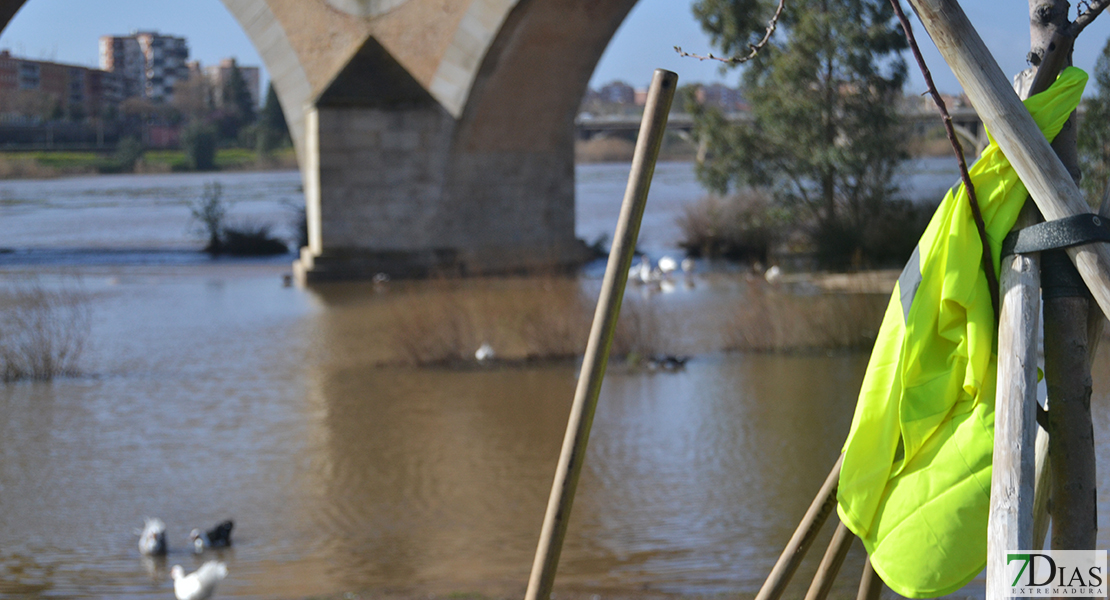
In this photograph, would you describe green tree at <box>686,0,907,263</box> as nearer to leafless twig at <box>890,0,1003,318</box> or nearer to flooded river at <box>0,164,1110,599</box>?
flooded river at <box>0,164,1110,599</box>

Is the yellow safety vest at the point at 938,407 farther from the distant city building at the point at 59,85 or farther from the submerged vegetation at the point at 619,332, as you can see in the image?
the distant city building at the point at 59,85

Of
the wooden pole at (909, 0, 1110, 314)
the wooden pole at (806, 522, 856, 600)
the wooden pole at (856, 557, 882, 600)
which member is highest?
the wooden pole at (909, 0, 1110, 314)

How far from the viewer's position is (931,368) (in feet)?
7.89

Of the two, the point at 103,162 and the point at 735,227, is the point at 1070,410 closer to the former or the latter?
the point at 735,227

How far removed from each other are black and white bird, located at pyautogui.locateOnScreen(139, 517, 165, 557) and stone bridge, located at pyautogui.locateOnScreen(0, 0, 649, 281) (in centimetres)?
1043

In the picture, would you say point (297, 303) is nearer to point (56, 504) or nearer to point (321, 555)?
point (56, 504)

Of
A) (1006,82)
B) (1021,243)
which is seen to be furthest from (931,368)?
(1006,82)

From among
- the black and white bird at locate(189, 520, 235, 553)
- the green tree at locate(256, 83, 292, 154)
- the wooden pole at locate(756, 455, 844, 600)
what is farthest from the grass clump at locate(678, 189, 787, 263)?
the green tree at locate(256, 83, 292, 154)

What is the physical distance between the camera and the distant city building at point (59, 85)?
55.8m

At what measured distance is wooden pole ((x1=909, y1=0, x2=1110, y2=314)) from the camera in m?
2.32

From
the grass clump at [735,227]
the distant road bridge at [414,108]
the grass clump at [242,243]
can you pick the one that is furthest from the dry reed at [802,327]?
the grass clump at [242,243]

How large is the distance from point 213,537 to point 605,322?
11.5 feet

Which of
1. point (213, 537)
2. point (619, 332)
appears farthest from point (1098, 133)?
point (213, 537)

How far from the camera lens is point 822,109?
1606cm
